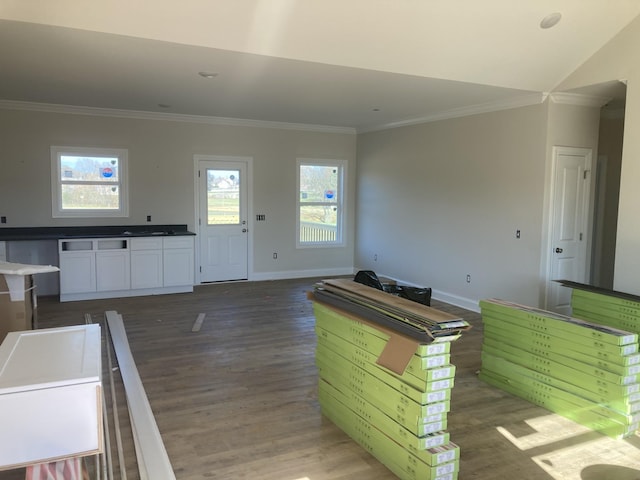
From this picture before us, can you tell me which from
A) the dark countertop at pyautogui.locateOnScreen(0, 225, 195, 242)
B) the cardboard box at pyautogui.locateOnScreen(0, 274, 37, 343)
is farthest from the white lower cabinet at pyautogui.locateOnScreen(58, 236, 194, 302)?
the cardboard box at pyautogui.locateOnScreen(0, 274, 37, 343)

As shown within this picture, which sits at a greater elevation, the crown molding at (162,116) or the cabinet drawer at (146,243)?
the crown molding at (162,116)

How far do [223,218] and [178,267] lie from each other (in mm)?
1225

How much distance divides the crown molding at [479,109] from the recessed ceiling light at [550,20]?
1.13 meters

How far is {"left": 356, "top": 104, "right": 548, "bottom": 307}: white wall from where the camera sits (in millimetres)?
5652

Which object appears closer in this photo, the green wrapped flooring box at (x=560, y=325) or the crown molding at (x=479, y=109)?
the green wrapped flooring box at (x=560, y=325)

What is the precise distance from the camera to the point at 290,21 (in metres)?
3.81

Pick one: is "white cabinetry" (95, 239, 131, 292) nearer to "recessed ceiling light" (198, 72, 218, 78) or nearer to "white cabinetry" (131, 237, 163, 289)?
"white cabinetry" (131, 237, 163, 289)

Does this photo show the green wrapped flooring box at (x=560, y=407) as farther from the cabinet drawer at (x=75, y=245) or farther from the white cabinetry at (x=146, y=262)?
the cabinet drawer at (x=75, y=245)

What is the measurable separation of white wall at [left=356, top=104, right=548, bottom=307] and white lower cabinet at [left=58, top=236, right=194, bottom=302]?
3.24 metres

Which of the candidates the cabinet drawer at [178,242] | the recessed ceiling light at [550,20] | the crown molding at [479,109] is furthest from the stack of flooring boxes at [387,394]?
the cabinet drawer at [178,242]

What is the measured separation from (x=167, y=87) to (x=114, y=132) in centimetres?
215

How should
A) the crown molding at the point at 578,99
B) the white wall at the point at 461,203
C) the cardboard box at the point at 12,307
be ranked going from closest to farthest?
the cardboard box at the point at 12,307 < the crown molding at the point at 578,99 < the white wall at the point at 461,203

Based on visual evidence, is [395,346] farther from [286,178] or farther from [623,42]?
[286,178]

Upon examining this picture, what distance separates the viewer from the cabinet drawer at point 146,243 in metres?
6.87
